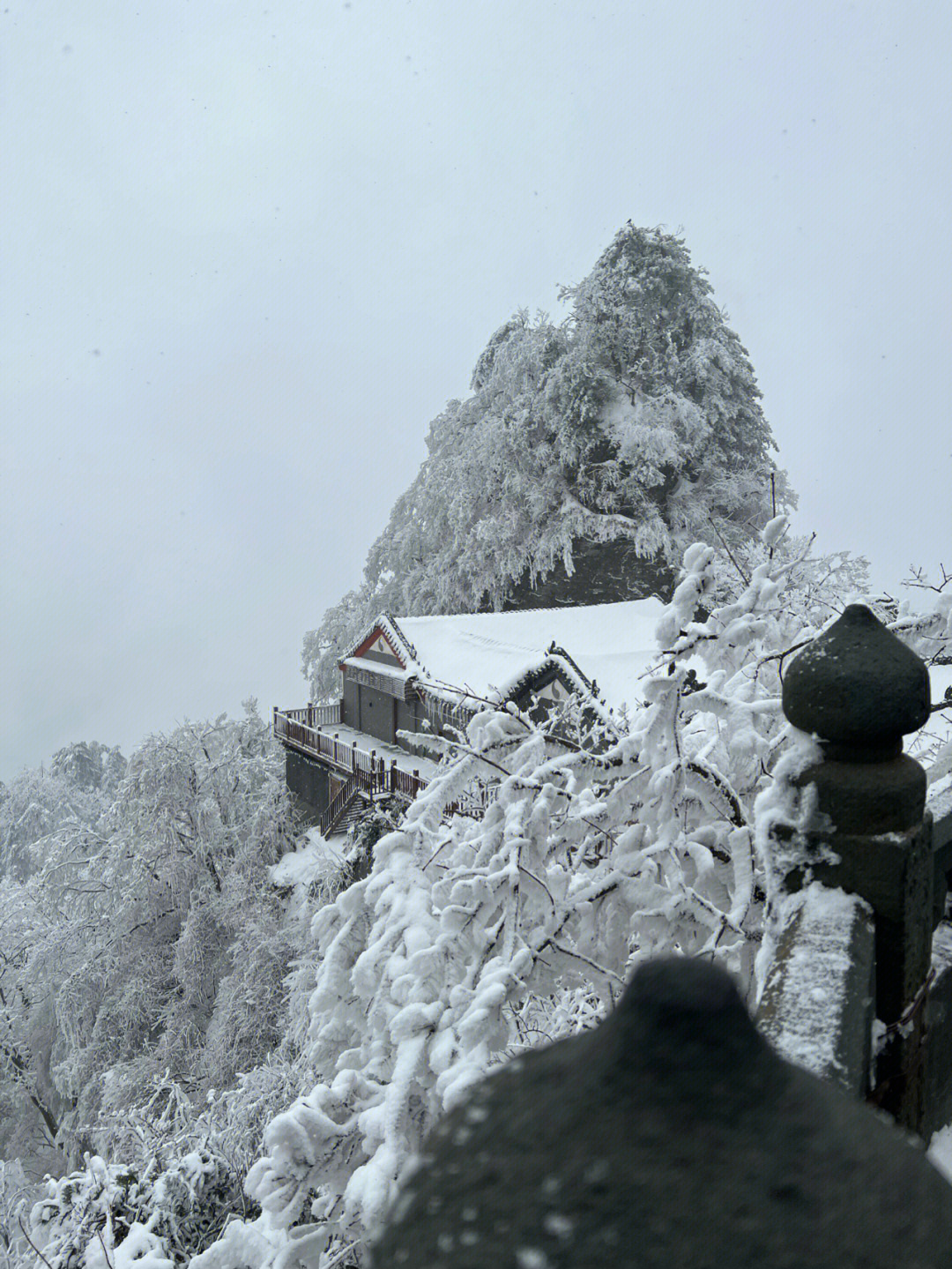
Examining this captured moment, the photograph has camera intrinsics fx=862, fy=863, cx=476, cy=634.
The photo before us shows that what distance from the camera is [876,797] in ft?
6.85

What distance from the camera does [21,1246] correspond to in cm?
938

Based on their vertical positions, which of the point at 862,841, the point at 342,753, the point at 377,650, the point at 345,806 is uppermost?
the point at 377,650

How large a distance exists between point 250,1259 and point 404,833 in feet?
6.34

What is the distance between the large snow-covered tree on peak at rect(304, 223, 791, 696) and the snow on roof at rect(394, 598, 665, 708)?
4773 millimetres

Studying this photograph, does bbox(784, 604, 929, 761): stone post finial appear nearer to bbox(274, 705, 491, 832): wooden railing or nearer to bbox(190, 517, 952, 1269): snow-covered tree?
bbox(190, 517, 952, 1269): snow-covered tree

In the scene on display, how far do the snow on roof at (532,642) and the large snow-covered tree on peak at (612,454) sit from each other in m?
4.77

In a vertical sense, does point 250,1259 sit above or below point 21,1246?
above

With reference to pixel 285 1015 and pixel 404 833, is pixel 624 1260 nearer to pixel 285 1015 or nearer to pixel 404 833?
pixel 404 833

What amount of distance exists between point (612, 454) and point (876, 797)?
1002 inches

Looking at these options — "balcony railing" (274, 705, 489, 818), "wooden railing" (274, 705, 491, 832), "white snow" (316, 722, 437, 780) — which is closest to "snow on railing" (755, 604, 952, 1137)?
"wooden railing" (274, 705, 491, 832)

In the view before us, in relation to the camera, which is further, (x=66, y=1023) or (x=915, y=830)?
(x=66, y=1023)

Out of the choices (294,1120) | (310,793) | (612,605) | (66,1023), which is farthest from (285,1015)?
(294,1120)

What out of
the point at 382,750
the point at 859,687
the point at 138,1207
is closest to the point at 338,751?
the point at 382,750

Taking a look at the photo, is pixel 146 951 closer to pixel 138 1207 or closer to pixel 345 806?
pixel 345 806
